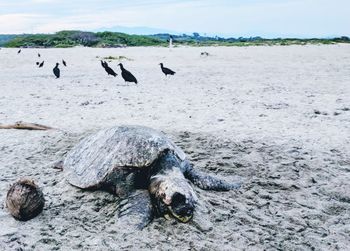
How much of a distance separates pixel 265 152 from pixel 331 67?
50.9 ft

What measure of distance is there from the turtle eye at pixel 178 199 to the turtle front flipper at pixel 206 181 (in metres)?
1.00

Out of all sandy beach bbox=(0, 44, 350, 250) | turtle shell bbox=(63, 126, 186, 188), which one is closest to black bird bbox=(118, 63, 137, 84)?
sandy beach bbox=(0, 44, 350, 250)

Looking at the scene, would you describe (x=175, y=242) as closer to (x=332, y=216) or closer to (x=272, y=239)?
(x=272, y=239)

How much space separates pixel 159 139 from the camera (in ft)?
16.3

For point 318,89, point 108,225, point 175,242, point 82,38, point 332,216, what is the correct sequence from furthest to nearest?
point 82,38 < point 318,89 < point 332,216 < point 108,225 < point 175,242

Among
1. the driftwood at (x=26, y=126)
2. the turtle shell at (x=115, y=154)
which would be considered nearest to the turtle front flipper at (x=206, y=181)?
the turtle shell at (x=115, y=154)

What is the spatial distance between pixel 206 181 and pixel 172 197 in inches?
48.2

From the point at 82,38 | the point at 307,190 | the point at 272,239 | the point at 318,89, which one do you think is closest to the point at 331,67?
the point at 318,89

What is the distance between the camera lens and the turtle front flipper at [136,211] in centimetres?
433

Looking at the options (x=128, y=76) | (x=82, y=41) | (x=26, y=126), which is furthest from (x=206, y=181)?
(x=82, y=41)

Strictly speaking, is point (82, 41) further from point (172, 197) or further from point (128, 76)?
point (172, 197)

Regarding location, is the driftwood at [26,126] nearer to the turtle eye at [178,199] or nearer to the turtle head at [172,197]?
the turtle head at [172,197]

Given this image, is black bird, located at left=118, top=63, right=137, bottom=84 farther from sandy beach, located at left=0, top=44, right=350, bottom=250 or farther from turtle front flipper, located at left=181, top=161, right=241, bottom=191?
turtle front flipper, located at left=181, top=161, right=241, bottom=191

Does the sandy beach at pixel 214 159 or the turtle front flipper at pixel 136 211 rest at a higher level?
the turtle front flipper at pixel 136 211
